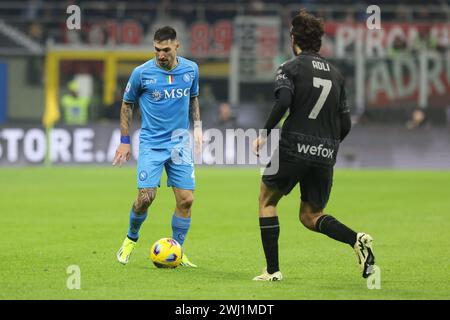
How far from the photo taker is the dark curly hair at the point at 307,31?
30.0ft

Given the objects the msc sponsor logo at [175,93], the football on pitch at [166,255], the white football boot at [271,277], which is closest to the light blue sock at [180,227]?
the football on pitch at [166,255]

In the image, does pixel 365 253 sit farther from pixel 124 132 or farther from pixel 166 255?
pixel 124 132

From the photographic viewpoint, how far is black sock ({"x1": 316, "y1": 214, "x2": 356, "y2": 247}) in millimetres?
9328

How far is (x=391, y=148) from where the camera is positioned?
26.4m

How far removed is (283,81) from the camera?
29.8 ft

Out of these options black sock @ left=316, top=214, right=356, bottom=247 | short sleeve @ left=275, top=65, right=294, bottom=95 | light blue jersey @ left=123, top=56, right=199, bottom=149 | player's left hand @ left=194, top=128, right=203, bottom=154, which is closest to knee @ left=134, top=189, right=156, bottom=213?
light blue jersey @ left=123, top=56, right=199, bottom=149

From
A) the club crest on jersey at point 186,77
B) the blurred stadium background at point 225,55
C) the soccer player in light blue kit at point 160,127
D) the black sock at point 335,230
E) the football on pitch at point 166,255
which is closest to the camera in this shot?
the black sock at point 335,230

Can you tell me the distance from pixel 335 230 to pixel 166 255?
70.4 inches

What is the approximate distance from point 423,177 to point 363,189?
358cm

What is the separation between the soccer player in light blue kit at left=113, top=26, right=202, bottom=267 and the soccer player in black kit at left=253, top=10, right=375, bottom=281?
1.40 m

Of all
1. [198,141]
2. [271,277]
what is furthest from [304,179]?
[198,141]

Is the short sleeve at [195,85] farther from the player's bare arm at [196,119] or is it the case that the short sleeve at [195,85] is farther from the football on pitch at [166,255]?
the football on pitch at [166,255]
